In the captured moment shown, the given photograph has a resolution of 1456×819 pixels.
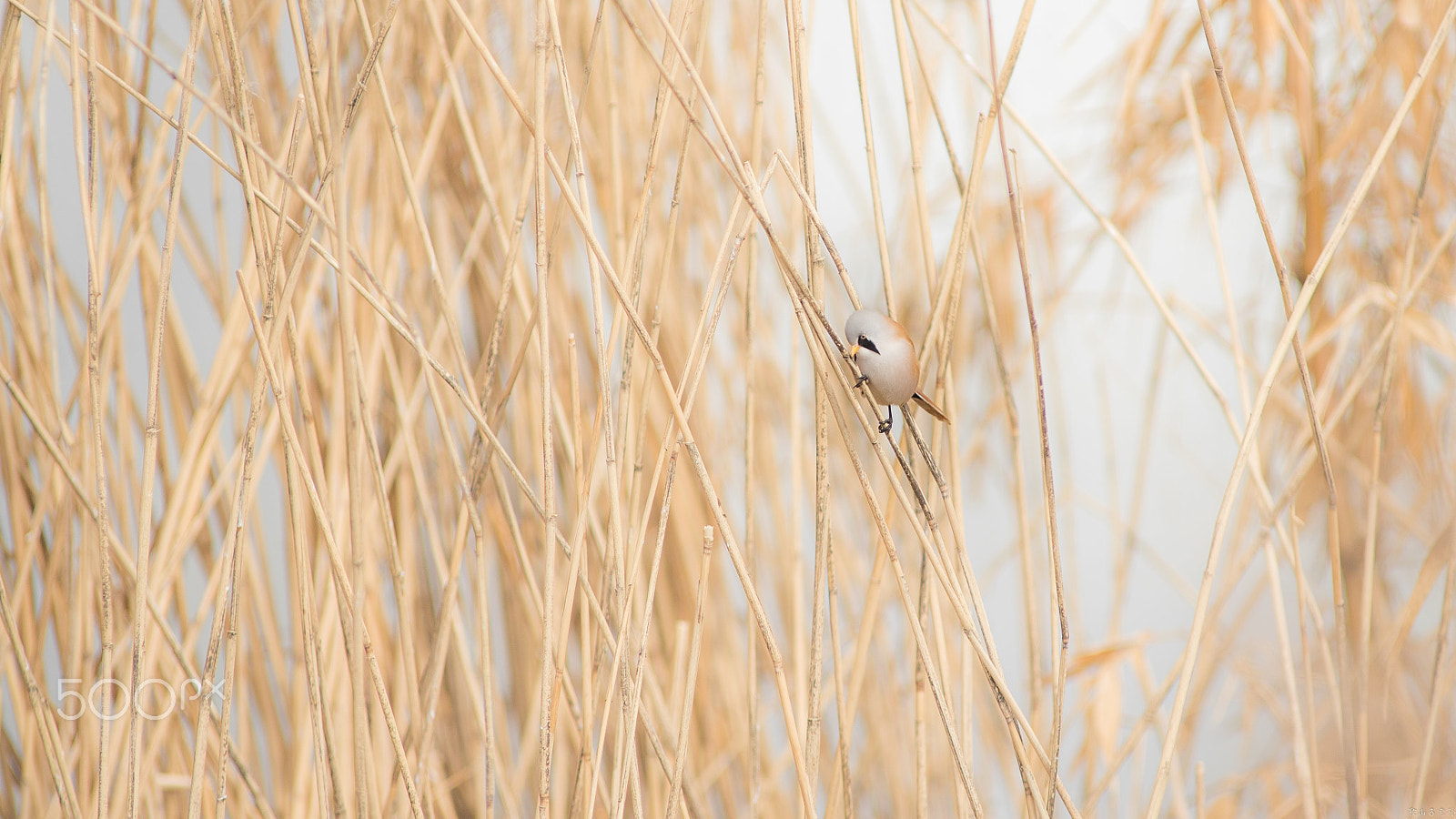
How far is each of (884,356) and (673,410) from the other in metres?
0.09

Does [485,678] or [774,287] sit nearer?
[485,678]

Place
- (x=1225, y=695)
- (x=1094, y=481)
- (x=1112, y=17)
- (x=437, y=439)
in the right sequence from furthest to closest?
(x=1094, y=481) < (x=1112, y=17) < (x=1225, y=695) < (x=437, y=439)

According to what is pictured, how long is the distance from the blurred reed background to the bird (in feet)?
0.06

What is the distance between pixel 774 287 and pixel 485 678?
21.2 inches

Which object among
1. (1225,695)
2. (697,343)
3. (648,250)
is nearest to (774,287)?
(648,250)

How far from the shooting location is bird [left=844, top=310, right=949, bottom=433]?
38 cm

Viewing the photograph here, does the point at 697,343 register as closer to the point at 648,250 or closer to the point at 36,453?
the point at 648,250

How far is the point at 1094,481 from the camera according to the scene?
1379 mm

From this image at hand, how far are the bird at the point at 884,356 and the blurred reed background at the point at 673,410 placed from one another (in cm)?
2

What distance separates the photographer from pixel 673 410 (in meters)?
0.38

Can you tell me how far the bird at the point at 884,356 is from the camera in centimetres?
38

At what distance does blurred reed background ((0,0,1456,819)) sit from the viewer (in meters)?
0.41

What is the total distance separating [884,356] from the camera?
0.38m

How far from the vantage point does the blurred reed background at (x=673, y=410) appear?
41 cm
